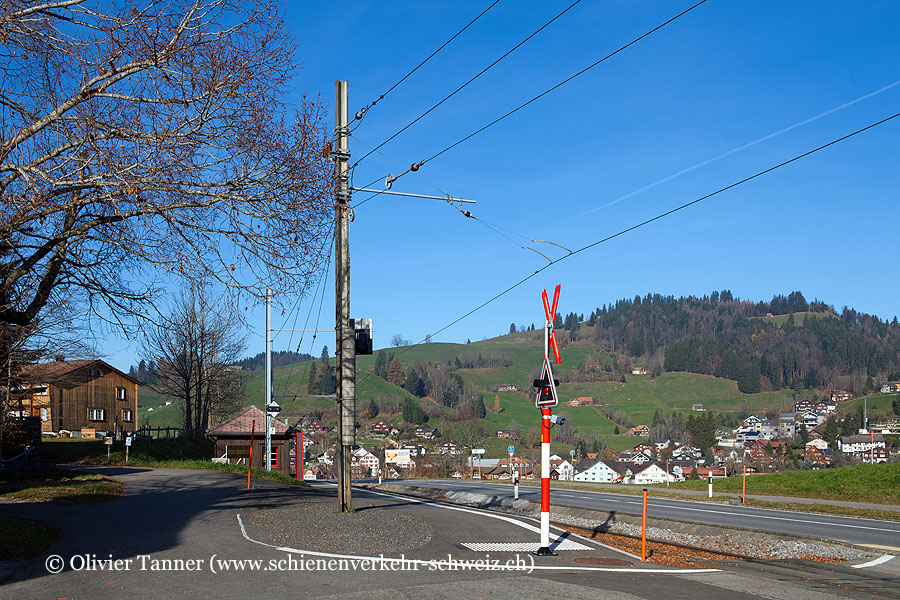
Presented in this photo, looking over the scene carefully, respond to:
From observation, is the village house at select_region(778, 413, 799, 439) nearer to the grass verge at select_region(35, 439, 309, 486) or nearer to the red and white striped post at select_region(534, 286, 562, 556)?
the grass verge at select_region(35, 439, 309, 486)

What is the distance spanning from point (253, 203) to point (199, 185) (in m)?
1.04

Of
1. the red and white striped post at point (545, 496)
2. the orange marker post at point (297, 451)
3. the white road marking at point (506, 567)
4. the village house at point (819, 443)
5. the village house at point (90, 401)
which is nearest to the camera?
the white road marking at point (506, 567)

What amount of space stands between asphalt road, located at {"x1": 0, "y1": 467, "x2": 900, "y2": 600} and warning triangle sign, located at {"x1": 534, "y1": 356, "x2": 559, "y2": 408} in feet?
7.41

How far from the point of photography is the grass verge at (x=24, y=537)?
33.9 ft

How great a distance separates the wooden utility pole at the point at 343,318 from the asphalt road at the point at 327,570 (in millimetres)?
1363

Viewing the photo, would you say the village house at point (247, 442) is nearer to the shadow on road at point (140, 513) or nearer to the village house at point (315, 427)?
the shadow on road at point (140, 513)

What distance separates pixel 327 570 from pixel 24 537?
17.6 ft

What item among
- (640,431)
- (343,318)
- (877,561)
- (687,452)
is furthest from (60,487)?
(640,431)

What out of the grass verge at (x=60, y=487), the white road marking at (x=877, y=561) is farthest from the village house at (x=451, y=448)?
the white road marking at (x=877, y=561)

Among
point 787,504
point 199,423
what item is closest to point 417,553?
point 787,504

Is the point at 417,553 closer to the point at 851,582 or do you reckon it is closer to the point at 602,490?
the point at 851,582

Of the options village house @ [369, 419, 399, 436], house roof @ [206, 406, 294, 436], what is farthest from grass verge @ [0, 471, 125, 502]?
village house @ [369, 419, 399, 436]

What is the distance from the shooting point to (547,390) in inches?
450

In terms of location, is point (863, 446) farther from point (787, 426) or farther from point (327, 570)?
point (327, 570)
